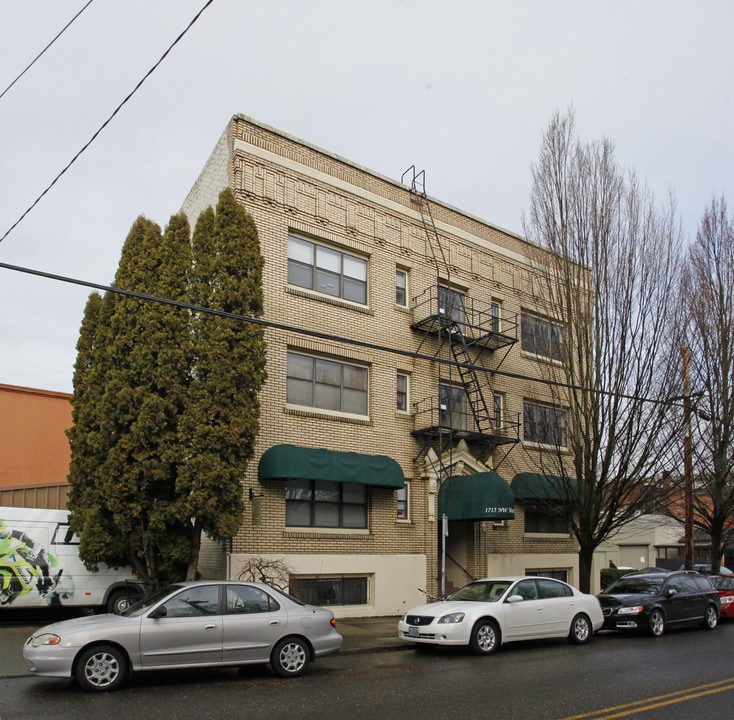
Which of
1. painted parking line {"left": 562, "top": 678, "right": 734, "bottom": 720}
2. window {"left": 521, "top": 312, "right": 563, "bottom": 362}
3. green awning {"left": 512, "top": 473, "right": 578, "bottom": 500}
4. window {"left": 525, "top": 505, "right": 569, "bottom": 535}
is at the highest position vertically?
window {"left": 521, "top": 312, "right": 563, "bottom": 362}

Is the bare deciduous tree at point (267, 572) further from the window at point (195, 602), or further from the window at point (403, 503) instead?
the window at point (195, 602)

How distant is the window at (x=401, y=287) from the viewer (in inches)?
827

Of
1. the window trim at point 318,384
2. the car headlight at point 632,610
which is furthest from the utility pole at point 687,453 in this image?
the window trim at point 318,384

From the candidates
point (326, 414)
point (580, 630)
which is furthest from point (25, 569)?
point (580, 630)

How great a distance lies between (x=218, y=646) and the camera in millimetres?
10070

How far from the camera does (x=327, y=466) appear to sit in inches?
675

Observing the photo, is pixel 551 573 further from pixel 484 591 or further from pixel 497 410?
pixel 484 591

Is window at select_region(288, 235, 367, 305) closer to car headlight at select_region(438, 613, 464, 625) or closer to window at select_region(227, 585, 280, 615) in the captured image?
car headlight at select_region(438, 613, 464, 625)

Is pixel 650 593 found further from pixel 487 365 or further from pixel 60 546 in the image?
pixel 60 546

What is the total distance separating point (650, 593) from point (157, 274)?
12.4 meters

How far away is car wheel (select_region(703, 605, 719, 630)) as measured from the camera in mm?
17453

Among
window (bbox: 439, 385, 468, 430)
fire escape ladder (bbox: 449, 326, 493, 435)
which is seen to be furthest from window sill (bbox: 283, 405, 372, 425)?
fire escape ladder (bbox: 449, 326, 493, 435)

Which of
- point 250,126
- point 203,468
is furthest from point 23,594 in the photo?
point 250,126

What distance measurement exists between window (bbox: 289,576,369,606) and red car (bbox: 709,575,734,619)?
350 inches
